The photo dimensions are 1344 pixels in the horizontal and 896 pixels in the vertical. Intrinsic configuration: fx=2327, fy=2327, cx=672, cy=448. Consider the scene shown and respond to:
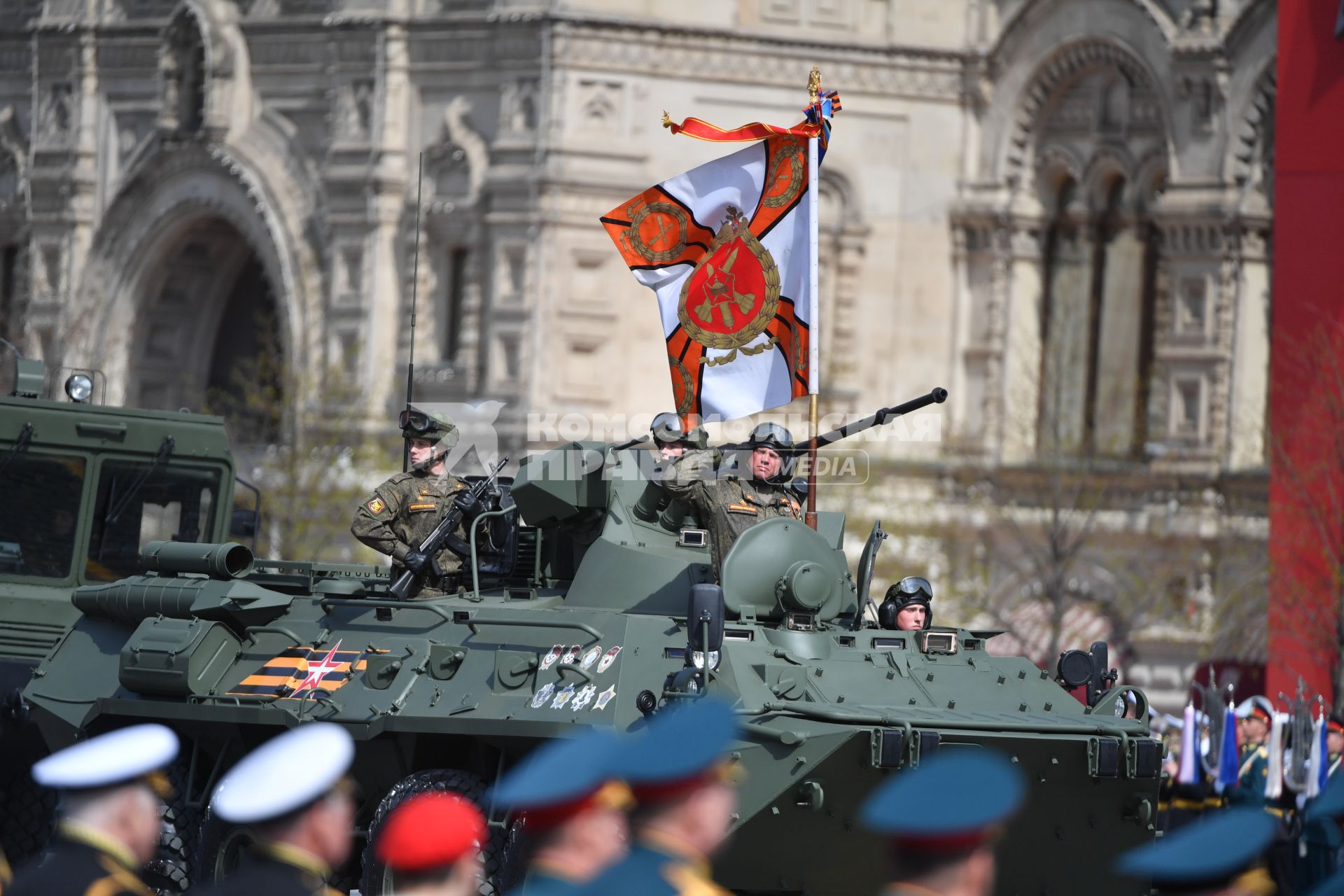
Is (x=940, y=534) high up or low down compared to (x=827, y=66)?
down

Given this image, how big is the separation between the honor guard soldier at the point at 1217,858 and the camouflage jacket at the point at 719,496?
7439 millimetres

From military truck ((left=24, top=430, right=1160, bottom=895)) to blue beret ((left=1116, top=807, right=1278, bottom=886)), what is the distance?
222 inches

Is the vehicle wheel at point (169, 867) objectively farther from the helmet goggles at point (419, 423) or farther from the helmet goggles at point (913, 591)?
the helmet goggles at point (913, 591)

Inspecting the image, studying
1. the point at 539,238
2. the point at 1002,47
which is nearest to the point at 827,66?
the point at 1002,47

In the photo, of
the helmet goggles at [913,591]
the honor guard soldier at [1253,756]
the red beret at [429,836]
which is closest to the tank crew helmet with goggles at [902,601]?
the helmet goggles at [913,591]

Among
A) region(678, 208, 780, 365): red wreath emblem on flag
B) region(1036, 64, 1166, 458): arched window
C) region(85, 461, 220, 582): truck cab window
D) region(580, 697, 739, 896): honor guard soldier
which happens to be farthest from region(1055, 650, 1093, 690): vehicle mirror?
region(1036, 64, 1166, 458): arched window

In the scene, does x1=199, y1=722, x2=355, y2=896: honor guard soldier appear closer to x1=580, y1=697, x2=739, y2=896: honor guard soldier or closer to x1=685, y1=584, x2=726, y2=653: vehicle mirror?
x1=580, y1=697, x2=739, y2=896: honor guard soldier

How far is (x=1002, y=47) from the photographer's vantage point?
104 feet

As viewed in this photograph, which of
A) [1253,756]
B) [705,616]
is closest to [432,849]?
[705,616]

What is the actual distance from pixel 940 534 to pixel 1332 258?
10263mm

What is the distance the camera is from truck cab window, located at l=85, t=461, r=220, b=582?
54.2ft

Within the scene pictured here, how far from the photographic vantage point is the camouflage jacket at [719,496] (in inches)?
516

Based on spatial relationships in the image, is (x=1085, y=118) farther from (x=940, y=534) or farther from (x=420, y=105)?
(x=420, y=105)

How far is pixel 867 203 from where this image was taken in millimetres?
31859
